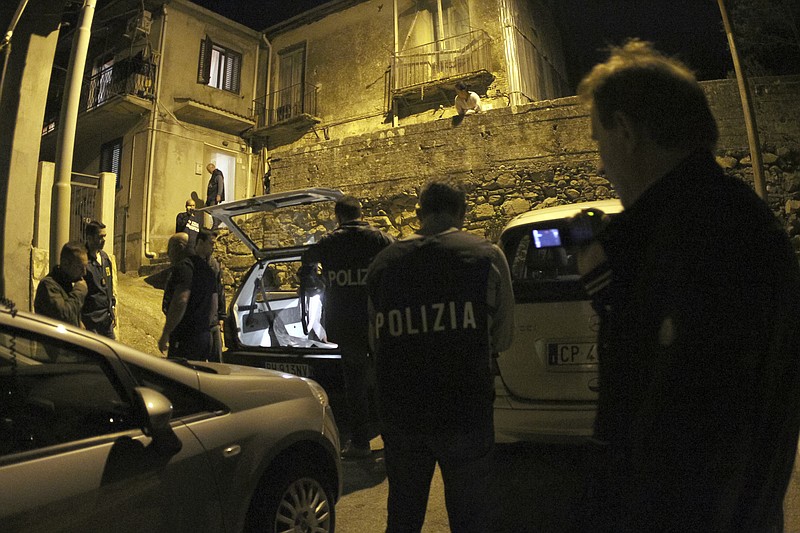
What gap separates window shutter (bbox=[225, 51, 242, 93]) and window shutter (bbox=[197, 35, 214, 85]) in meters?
0.72

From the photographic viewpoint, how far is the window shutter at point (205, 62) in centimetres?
1759

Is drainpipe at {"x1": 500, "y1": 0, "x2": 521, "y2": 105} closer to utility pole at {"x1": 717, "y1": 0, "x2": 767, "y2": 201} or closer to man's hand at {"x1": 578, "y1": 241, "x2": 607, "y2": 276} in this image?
utility pole at {"x1": 717, "y1": 0, "x2": 767, "y2": 201}

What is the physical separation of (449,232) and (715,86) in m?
10.5

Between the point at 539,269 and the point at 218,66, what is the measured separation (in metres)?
17.6

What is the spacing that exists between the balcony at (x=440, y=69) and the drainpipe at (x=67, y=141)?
9.54 metres

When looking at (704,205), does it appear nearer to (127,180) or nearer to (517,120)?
(517,120)

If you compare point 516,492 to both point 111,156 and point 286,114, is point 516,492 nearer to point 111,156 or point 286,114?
point 286,114

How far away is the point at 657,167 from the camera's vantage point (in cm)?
101

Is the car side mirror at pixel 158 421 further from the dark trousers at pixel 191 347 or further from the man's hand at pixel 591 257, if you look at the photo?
the dark trousers at pixel 191 347

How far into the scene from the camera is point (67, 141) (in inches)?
261

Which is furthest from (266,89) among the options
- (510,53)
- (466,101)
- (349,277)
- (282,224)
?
(349,277)

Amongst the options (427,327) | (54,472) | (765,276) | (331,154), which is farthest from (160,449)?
(331,154)

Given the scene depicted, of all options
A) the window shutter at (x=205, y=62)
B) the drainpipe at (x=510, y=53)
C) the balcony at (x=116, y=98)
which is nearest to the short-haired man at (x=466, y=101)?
the drainpipe at (x=510, y=53)

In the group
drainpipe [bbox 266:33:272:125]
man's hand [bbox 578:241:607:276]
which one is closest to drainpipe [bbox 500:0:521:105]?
drainpipe [bbox 266:33:272:125]
